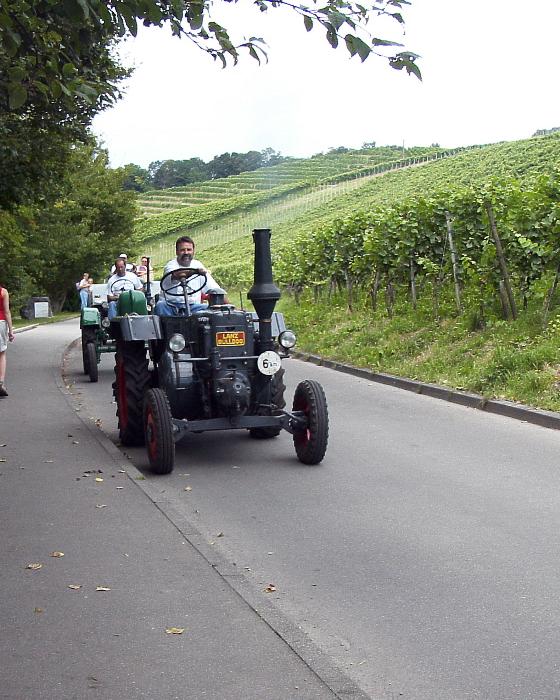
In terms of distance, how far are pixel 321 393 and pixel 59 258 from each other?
152ft

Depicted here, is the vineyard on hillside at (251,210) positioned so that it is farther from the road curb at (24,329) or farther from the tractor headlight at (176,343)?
the road curb at (24,329)

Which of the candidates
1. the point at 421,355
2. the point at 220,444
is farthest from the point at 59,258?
the point at 220,444

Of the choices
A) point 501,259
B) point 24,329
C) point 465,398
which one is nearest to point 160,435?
point 465,398

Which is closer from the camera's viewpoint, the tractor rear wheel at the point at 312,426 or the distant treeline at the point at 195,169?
the tractor rear wheel at the point at 312,426

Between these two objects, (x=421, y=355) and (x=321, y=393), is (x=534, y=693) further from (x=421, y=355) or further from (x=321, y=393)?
(x=421, y=355)

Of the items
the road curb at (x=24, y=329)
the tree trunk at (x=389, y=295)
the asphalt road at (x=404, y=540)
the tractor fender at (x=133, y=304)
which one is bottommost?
the road curb at (x=24, y=329)

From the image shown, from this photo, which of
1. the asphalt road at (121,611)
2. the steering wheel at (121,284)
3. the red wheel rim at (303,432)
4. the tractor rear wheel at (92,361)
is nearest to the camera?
the asphalt road at (121,611)

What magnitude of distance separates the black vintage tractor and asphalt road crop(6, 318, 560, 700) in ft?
1.23

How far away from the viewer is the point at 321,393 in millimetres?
9438

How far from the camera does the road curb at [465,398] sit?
38.4 feet

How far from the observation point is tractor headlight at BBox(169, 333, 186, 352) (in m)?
9.23

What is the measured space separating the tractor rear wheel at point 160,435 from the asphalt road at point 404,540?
0.48ft

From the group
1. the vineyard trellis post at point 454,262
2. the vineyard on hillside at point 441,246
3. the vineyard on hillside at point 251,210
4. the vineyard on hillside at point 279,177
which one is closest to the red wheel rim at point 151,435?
the vineyard on hillside at point 251,210

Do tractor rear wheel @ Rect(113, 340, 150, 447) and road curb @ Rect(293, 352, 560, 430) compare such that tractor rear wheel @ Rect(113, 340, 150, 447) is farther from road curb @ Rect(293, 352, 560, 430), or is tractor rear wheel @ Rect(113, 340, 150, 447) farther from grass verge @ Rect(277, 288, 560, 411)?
grass verge @ Rect(277, 288, 560, 411)
